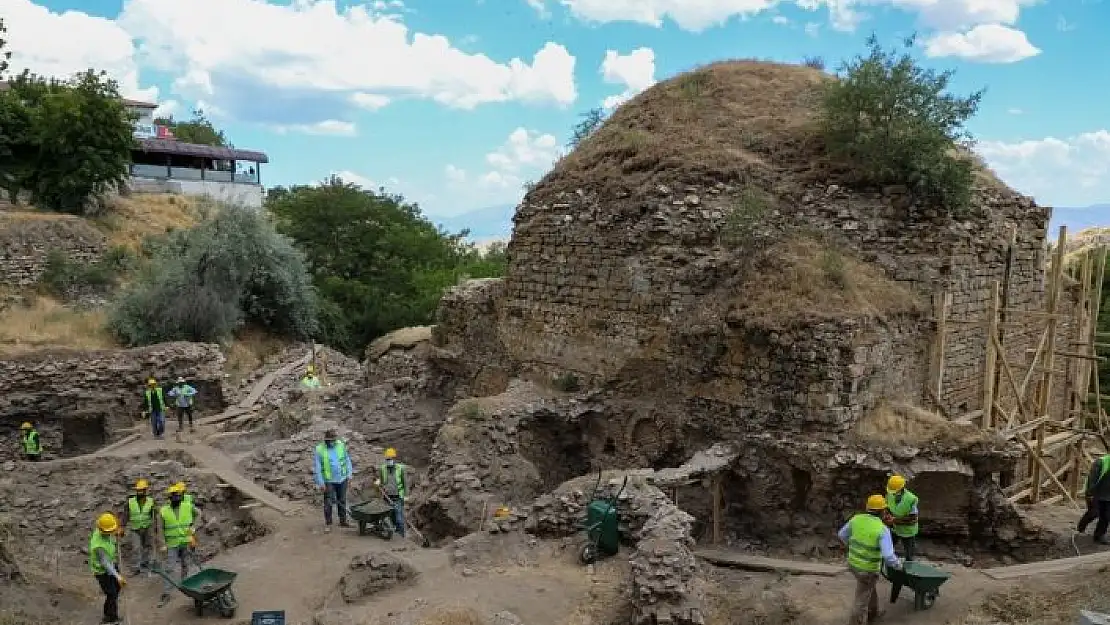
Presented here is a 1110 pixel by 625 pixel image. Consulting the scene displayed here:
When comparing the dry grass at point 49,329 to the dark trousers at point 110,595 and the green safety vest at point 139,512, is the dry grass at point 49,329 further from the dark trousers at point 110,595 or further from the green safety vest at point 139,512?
the dark trousers at point 110,595

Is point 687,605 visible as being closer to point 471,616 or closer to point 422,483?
point 471,616

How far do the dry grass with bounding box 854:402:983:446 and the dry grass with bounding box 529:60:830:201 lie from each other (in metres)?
4.34

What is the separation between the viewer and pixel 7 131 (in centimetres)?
2916

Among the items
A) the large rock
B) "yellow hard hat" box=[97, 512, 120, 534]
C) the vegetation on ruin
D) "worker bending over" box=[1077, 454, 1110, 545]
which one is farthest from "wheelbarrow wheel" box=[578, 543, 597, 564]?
the vegetation on ruin

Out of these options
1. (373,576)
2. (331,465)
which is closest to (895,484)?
(373,576)

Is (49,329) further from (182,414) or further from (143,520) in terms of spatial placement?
(143,520)

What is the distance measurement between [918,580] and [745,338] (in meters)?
4.15

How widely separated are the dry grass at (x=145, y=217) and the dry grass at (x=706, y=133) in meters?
18.8

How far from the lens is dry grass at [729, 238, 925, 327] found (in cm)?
1038

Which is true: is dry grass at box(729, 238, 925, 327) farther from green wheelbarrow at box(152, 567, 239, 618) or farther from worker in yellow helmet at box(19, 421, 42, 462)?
worker in yellow helmet at box(19, 421, 42, 462)

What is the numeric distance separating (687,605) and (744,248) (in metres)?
5.94

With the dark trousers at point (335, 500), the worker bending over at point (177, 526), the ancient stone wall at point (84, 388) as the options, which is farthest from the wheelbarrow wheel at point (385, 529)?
the ancient stone wall at point (84, 388)

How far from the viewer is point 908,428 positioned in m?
10.1

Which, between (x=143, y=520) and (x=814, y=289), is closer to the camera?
(x=143, y=520)
